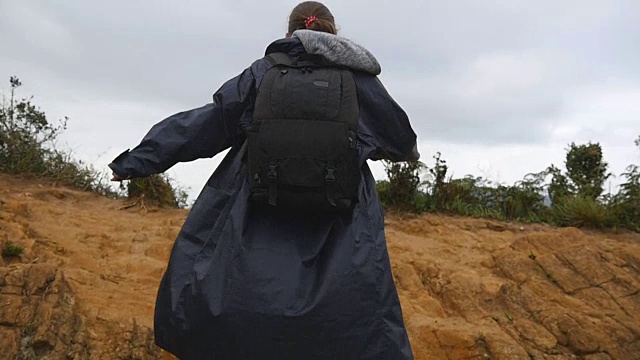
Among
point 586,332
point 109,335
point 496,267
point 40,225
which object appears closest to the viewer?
point 109,335

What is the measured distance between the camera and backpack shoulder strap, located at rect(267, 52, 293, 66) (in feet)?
7.98

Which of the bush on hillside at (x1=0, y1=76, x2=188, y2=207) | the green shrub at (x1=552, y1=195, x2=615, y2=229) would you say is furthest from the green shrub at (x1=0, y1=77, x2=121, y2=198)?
the green shrub at (x1=552, y1=195, x2=615, y2=229)

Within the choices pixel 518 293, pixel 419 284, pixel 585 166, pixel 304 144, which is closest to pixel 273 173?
pixel 304 144

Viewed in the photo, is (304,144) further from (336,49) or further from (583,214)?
(583,214)

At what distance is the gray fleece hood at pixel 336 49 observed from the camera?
240cm

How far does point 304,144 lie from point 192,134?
1.66 ft

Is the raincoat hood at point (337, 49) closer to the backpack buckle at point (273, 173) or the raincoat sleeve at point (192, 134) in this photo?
the raincoat sleeve at point (192, 134)

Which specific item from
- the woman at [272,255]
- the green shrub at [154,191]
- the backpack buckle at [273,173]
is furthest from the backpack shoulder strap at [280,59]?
the green shrub at [154,191]

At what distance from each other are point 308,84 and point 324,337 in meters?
0.84

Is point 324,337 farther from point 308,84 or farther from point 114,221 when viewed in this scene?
point 114,221

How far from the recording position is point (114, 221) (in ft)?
19.6

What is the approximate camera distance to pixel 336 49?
241cm

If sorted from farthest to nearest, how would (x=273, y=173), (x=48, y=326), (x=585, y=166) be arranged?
(x=585, y=166)
(x=48, y=326)
(x=273, y=173)

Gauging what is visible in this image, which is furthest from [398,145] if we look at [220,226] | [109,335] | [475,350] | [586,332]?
[586,332]
